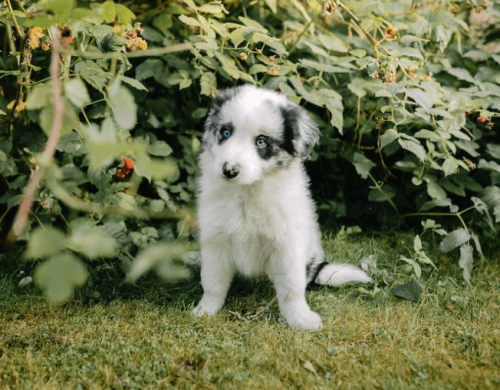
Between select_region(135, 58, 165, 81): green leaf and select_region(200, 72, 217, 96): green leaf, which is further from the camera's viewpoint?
select_region(135, 58, 165, 81): green leaf

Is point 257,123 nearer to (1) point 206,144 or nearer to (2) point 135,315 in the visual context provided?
(1) point 206,144

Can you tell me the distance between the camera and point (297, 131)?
256 centimetres

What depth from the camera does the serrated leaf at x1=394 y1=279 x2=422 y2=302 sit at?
2830 mm

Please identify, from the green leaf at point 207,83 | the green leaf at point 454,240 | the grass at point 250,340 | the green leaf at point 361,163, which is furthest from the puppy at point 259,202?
the green leaf at point 454,240

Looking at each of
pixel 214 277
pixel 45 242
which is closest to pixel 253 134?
pixel 214 277

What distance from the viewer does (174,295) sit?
113 inches

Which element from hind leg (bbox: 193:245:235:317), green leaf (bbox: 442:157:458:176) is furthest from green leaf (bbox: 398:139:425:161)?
hind leg (bbox: 193:245:235:317)

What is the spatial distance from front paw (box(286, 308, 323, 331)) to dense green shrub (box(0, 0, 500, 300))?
3.05 ft

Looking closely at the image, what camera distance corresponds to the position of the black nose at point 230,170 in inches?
89.8

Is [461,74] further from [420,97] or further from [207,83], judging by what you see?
[207,83]

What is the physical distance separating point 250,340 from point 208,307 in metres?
0.40

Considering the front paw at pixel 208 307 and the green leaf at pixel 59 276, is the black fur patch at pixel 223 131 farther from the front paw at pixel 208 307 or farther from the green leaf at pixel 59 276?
the green leaf at pixel 59 276

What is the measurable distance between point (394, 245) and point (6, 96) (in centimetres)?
290

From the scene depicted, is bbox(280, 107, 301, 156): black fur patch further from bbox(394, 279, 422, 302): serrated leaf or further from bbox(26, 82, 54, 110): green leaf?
bbox(26, 82, 54, 110): green leaf
